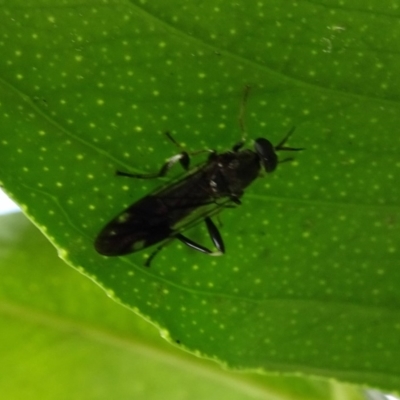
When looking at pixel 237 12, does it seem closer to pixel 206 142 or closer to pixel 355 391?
pixel 206 142

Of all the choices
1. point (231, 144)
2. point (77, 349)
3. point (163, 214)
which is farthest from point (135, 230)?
point (77, 349)

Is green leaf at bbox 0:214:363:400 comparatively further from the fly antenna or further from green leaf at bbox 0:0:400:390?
the fly antenna

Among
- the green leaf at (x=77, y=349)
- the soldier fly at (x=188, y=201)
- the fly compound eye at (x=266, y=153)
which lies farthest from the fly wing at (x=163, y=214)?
the green leaf at (x=77, y=349)

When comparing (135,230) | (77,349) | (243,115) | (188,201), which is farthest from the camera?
(77,349)

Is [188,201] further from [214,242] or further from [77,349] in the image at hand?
[77,349]

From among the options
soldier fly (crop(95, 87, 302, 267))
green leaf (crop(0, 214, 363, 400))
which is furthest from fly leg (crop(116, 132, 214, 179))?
green leaf (crop(0, 214, 363, 400))
